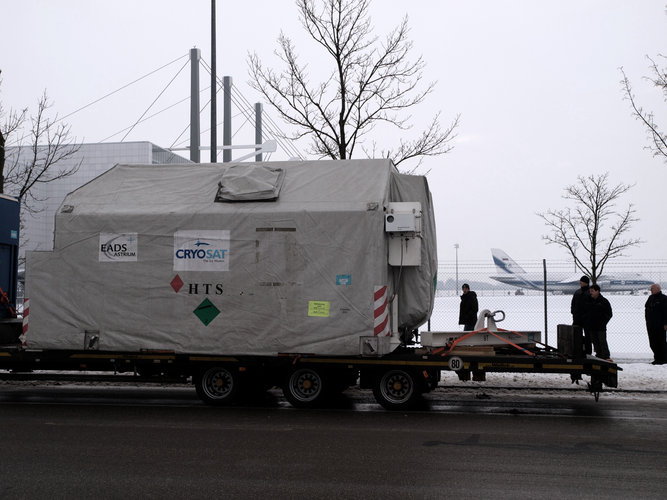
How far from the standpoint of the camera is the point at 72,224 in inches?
447

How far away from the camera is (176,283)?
11.0 m

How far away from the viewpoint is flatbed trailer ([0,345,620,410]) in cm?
1016

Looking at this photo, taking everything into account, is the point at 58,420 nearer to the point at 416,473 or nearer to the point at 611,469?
the point at 416,473

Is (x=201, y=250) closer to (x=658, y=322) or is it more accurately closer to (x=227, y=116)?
(x=658, y=322)

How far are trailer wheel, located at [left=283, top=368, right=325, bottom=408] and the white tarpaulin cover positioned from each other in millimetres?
465

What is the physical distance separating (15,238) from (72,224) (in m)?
2.88

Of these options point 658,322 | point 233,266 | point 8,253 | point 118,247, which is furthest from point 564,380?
point 8,253

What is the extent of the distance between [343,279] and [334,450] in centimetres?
353

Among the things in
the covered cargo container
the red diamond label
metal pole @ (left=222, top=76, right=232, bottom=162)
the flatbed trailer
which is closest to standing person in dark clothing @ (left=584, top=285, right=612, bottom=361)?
the flatbed trailer

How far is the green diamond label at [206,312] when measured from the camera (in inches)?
430

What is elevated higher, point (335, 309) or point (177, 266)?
point (177, 266)

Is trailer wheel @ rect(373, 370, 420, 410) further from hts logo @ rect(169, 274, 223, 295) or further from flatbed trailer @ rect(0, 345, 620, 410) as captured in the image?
hts logo @ rect(169, 274, 223, 295)

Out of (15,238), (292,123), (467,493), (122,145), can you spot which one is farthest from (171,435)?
(122,145)

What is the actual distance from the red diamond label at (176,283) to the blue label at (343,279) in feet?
8.59
